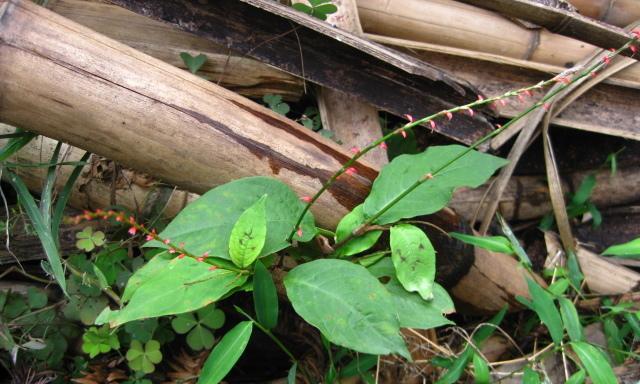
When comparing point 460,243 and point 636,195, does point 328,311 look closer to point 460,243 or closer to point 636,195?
point 460,243

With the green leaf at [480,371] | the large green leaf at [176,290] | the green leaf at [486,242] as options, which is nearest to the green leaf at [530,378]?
the green leaf at [480,371]

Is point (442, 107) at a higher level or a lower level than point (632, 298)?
higher

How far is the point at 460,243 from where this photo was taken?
1782 mm

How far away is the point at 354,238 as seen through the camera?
1.50 metres

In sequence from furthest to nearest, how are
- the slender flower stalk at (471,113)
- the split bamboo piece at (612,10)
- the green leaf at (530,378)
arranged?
the split bamboo piece at (612,10) < the green leaf at (530,378) < the slender flower stalk at (471,113)

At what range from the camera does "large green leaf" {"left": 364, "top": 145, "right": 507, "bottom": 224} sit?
146 centimetres

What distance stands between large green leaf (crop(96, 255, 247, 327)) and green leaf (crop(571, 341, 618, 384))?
961mm

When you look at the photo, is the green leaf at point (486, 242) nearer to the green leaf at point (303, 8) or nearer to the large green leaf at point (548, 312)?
the large green leaf at point (548, 312)

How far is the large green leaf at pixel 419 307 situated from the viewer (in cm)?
134

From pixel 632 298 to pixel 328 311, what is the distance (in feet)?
4.52

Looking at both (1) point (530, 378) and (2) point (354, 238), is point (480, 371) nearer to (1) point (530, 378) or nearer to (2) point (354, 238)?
(1) point (530, 378)

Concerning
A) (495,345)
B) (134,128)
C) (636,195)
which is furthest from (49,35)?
(636,195)

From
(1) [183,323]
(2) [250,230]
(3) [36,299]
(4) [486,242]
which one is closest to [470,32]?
(4) [486,242]

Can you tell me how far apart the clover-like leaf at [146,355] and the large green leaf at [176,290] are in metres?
0.38
